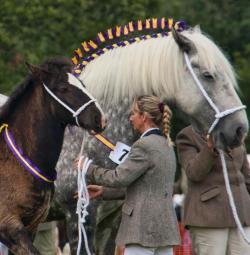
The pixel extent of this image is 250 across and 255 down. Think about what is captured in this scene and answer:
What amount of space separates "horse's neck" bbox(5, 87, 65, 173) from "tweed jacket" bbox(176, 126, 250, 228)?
100cm

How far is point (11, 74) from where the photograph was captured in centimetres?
1345

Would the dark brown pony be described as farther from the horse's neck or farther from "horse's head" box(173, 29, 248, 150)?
"horse's head" box(173, 29, 248, 150)

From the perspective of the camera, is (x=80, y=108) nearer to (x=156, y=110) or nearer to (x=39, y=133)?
(x=39, y=133)

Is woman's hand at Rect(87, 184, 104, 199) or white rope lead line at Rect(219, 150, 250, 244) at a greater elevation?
woman's hand at Rect(87, 184, 104, 199)

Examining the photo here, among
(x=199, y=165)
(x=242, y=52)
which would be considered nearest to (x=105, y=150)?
(x=199, y=165)

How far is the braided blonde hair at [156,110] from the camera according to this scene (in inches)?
275

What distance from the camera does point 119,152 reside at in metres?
7.69

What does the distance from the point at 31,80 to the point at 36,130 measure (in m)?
0.36

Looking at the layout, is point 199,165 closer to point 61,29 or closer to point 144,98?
point 144,98

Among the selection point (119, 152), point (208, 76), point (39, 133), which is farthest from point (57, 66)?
point (208, 76)

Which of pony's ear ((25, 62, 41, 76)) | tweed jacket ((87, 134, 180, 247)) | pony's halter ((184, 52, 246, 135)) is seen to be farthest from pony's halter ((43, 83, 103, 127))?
pony's halter ((184, 52, 246, 135))

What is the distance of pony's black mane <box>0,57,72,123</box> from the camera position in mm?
7180

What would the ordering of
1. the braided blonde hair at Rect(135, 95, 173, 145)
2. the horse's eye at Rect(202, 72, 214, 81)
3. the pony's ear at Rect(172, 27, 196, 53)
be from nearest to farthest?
the braided blonde hair at Rect(135, 95, 173, 145), the horse's eye at Rect(202, 72, 214, 81), the pony's ear at Rect(172, 27, 196, 53)

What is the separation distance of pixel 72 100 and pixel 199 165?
1.04 meters
